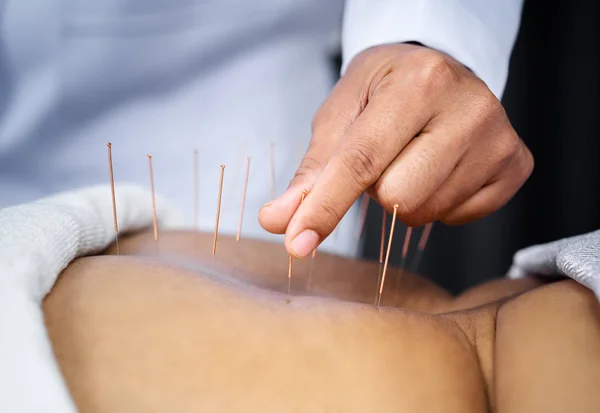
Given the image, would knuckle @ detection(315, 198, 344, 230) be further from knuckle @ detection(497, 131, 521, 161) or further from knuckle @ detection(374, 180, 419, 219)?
knuckle @ detection(497, 131, 521, 161)

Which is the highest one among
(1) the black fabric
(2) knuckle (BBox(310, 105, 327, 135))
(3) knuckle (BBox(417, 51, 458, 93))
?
(3) knuckle (BBox(417, 51, 458, 93))

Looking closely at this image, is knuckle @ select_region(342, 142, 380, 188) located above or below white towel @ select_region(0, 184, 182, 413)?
above

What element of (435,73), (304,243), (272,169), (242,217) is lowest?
(242,217)

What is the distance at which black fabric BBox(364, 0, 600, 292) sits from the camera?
5.79ft

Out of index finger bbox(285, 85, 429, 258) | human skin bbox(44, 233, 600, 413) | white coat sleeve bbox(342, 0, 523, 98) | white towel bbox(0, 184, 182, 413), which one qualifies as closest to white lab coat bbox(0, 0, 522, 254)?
white coat sleeve bbox(342, 0, 523, 98)

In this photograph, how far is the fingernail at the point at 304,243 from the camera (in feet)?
2.35

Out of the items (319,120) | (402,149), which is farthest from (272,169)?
(402,149)

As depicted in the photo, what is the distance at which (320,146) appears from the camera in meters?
0.87

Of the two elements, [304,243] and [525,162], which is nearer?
[304,243]

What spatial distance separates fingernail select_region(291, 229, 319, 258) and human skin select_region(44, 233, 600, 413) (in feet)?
0.20

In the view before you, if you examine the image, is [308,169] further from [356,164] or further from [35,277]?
[35,277]

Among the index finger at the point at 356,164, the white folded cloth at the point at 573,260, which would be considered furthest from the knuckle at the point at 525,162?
the index finger at the point at 356,164

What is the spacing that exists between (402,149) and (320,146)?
127 mm

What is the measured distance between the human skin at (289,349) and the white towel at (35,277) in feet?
0.10
